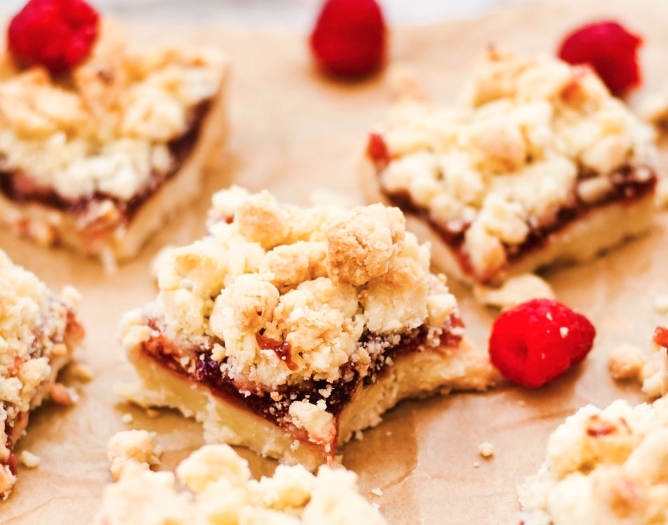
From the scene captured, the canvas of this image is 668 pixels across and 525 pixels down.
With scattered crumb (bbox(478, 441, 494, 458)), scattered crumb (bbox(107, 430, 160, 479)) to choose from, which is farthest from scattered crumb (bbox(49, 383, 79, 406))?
scattered crumb (bbox(478, 441, 494, 458))

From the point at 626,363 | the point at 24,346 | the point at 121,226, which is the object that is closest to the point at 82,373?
the point at 24,346

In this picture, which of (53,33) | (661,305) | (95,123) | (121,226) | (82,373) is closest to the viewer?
(82,373)

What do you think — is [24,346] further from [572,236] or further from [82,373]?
[572,236]

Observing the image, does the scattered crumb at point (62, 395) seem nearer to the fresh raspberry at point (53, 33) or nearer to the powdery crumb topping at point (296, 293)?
the powdery crumb topping at point (296, 293)

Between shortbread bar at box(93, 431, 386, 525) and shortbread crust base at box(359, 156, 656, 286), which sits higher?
shortbread bar at box(93, 431, 386, 525)

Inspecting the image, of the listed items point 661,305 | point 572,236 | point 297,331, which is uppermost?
point 297,331

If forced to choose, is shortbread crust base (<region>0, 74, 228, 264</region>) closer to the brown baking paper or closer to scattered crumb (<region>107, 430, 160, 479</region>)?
the brown baking paper
